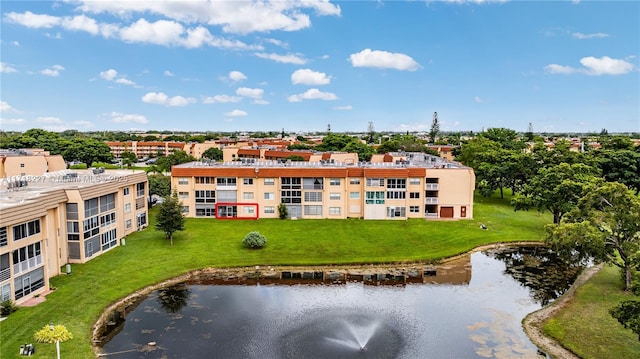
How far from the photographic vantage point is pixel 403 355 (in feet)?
87.2

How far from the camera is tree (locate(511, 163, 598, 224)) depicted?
Result: 177ft

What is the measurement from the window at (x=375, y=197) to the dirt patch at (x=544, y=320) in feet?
82.7

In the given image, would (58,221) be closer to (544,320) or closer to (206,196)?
(206,196)

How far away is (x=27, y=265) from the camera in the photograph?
31.9 meters

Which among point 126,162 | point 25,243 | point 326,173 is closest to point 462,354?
point 25,243

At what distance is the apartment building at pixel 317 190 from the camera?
59969 millimetres

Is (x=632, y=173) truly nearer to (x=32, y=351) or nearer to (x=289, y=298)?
(x=289, y=298)

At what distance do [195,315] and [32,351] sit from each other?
9.92 meters

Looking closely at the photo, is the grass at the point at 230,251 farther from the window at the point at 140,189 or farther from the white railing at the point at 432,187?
→ the white railing at the point at 432,187

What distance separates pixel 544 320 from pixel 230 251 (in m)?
27.9

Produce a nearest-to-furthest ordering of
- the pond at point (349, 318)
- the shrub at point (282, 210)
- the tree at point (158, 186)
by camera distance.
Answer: the pond at point (349, 318) < the shrub at point (282, 210) < the tree at point (158, 186)

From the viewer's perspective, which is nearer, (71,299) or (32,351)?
(32,351)

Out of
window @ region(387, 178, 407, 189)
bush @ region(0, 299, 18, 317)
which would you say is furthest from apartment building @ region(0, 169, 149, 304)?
window @ region(387, 178, 407, 189)

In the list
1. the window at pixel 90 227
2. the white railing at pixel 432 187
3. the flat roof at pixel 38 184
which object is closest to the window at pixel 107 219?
the window at pixel 90 227
